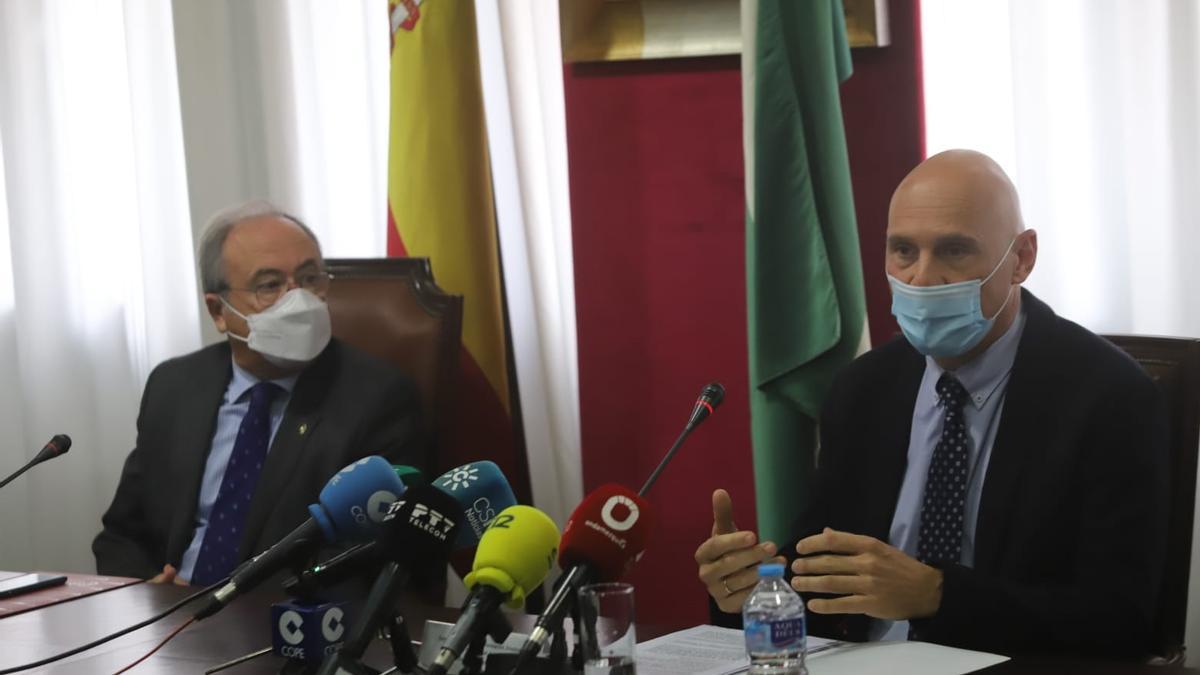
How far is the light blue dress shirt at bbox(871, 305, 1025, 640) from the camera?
6.86ft

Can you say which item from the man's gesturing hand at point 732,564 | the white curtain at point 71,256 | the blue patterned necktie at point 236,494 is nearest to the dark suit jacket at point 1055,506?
the man's gesturing hand at point 732,564

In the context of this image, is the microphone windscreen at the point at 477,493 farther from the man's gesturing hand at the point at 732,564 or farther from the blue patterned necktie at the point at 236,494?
the blue patterned necktie at the point at 236,494

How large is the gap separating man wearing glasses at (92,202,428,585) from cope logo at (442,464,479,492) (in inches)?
46.7

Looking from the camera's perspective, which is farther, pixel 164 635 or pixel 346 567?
pixel 164 635

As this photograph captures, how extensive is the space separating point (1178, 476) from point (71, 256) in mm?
3416

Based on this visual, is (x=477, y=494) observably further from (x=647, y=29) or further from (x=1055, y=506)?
(x=647, y=29)

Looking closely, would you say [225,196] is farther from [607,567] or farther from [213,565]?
[607,567]

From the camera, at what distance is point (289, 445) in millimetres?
2834

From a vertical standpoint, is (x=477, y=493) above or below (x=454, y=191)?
below

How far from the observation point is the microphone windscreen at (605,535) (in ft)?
4.91

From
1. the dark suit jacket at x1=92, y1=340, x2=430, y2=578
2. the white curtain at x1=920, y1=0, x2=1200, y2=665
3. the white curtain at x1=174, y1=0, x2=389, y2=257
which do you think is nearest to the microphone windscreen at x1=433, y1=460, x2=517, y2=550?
the dark suit jacket at x1=92, y1=340, x2=430, y2=578

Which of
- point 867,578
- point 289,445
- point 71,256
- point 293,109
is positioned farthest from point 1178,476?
point 71,256

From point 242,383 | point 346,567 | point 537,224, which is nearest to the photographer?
point 346,567

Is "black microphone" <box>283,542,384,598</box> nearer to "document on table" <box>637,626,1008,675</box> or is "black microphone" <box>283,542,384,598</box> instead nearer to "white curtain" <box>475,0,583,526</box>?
"document on table" <box>637,626,1008,675</box>
